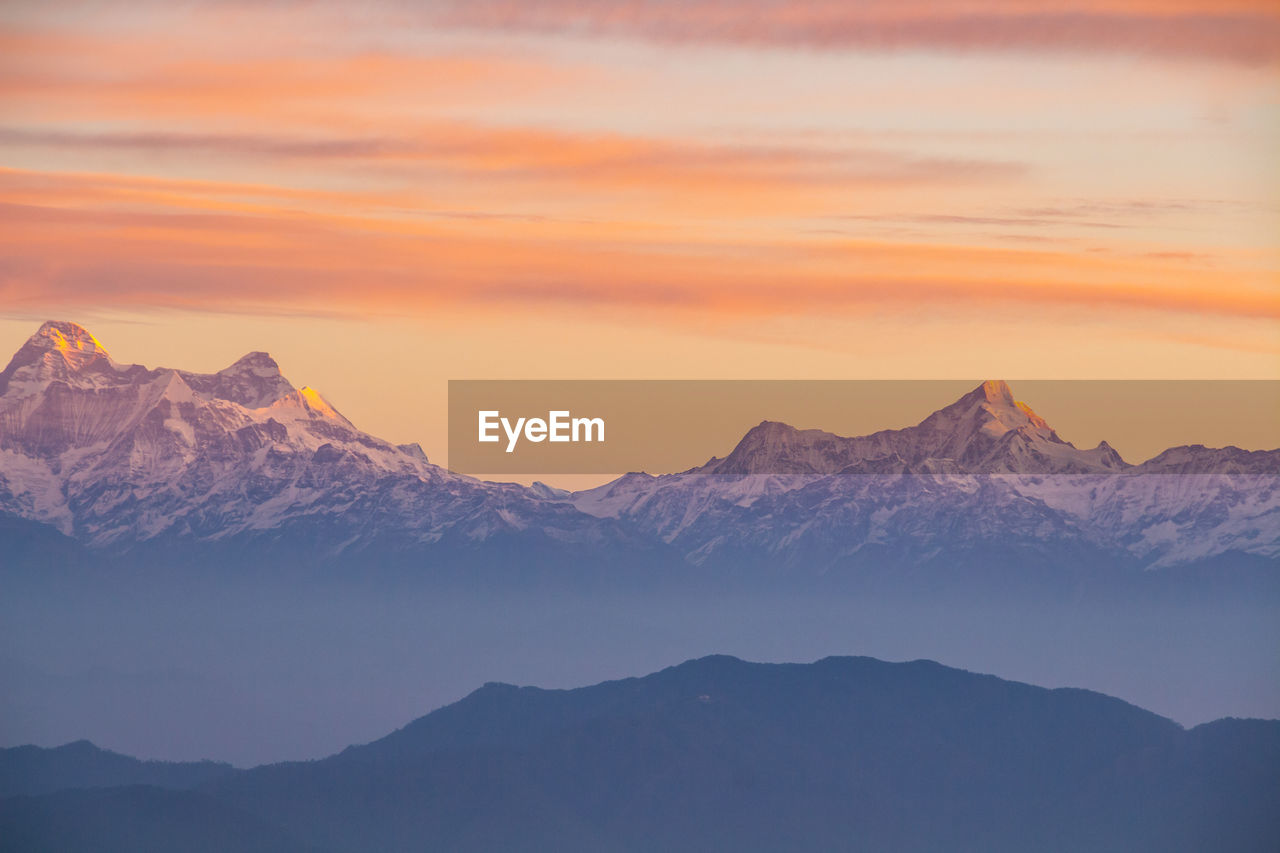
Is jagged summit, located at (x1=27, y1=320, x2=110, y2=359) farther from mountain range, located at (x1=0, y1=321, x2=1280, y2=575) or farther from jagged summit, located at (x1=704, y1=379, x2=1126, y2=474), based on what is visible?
jagged summit, located at (x1=704, y1=379, x2=1126, y2=474)

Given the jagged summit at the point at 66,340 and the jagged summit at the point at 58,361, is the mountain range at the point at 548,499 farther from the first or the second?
the jagged summit at the point at 66,340

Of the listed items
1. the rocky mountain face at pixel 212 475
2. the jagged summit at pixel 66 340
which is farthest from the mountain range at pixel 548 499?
the jagged summit at pixel 66 340

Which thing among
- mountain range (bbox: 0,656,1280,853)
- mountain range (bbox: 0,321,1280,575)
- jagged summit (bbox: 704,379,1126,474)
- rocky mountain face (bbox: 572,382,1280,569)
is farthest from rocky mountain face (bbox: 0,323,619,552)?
jagged summit (bbox: 704,379,1126,474)

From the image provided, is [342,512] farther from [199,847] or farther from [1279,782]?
[1279,782]

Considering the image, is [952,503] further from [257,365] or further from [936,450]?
[257,365]

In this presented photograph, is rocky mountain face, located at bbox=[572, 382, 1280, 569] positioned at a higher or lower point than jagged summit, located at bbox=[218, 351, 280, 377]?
lower

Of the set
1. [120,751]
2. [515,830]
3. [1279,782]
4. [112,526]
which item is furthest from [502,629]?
[1279,782]
